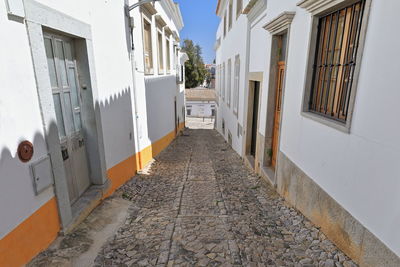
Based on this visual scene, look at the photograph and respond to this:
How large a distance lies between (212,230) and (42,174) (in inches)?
87.3

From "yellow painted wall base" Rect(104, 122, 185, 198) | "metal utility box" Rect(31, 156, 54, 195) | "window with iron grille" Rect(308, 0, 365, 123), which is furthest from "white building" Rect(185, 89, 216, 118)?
"metal utility box" Rect(31, 156, 54, 195)

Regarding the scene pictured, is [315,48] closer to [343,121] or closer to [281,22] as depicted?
[281,22]

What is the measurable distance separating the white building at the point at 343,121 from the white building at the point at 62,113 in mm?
3163

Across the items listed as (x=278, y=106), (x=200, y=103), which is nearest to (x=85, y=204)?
(x=278, y=106)

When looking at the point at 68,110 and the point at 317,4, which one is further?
the point at 68,110

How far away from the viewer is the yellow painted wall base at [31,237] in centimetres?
203

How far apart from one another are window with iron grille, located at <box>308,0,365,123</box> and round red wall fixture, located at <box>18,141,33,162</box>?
3376mm

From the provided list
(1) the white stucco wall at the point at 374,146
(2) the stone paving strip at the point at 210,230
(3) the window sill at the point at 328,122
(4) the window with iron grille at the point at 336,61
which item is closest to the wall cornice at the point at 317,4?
(4) the window with iron grille at the point at 336,61

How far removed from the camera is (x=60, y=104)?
306 cm

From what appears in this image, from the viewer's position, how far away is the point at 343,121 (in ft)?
8.37

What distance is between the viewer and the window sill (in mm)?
2375

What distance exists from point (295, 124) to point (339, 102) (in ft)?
3.01

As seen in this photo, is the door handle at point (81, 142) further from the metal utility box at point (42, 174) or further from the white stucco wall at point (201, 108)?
the white stucco wall at point (201, 108)

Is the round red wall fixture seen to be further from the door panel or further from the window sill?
the window sill
